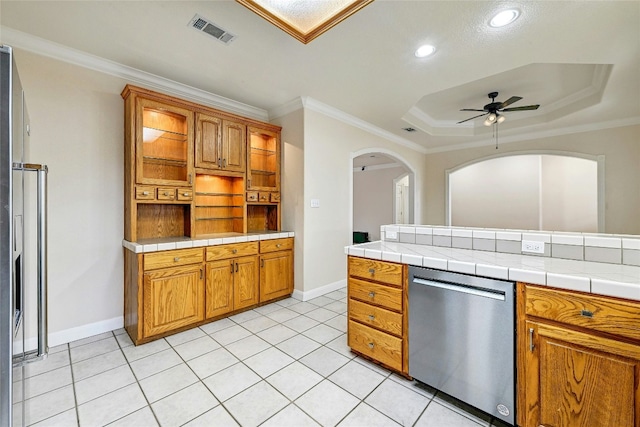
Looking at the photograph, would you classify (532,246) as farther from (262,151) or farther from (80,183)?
(80,183)

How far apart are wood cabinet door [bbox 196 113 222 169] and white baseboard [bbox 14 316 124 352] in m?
1.86

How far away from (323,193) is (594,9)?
3053 millimetres

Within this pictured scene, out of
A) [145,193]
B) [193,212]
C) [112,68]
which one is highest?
[112,68]

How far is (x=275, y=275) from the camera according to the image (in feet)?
11.5

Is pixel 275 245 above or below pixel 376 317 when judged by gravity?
above

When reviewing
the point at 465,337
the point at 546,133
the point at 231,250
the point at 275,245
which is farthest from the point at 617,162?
A: the point at 231,250

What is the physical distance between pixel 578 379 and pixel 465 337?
1.63ft

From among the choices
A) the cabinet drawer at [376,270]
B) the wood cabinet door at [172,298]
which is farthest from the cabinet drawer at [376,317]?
the wood cabinet door at [172,298]

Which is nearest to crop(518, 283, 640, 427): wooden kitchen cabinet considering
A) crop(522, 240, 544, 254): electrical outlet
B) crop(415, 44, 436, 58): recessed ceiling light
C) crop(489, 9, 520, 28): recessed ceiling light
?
crop(522, 240, 544, 254): electrical outlet

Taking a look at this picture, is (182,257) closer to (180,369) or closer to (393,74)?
(180,369)

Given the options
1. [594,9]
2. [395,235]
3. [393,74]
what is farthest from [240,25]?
[594,9]

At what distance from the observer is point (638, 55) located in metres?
2.62

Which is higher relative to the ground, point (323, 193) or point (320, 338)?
point (323, 193)

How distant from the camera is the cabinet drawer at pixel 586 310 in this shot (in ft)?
3.79
